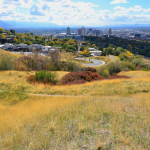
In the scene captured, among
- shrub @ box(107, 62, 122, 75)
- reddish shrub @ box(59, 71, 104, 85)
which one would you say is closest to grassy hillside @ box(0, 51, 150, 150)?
reddish shrub @ box(59, 71, 104, 85)

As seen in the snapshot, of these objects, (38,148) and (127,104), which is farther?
(127,104)

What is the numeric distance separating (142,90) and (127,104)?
5.76 m

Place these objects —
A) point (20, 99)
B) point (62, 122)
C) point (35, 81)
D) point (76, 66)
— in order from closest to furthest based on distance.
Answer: point (62, 122), point (20, 99), point (35, 81), point (76, 66)

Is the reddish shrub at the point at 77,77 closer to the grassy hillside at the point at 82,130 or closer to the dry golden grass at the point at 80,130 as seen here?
the grassy hillside at the point at 82,130

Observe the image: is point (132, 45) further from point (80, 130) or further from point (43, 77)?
point (80, 130)

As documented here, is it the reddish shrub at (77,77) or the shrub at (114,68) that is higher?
the reddish shrub at (77,77)

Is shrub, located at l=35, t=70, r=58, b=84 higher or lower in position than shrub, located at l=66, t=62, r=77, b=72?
higher

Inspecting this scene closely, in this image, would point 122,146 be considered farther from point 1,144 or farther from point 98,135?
point 1,144

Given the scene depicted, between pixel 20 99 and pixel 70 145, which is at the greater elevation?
pixel 70 145

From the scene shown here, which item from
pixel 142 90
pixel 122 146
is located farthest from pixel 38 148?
pixel 142 90

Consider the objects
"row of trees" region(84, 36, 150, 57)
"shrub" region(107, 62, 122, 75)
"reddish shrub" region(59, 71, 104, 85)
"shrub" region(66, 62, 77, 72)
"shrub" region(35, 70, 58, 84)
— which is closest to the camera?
"shrub" region(35, 70, 58, 84)

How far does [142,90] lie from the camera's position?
1245 cm

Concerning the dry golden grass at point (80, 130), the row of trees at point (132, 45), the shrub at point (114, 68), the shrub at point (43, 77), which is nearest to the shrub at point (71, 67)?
the shrub at point (114, 68)

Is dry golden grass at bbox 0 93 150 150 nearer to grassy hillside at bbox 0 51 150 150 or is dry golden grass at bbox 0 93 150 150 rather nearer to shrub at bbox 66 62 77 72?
grassy hillside at bbox 0 51 150 150
